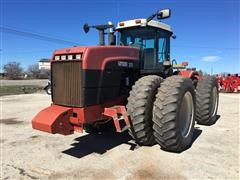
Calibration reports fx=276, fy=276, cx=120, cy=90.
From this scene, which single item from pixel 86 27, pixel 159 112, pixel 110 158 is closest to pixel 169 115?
pixel 159 112

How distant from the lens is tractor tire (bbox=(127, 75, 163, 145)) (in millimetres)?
5172

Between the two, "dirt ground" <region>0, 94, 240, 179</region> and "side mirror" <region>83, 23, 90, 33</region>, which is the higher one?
"side mirror" <region>83, 23, 90, 33</region>

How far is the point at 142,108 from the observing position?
515cm

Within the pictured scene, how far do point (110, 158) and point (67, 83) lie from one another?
64.0 inches

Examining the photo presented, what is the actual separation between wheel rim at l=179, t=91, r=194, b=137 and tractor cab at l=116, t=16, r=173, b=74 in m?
1.08

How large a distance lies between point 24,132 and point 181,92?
4463 millimetres

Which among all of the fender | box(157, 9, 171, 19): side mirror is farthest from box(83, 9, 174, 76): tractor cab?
the fender

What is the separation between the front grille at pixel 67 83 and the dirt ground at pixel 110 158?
1081 millimetres

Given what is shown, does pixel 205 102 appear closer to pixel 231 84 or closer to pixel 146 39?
pixel 146 39

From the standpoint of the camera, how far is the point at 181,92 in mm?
5332

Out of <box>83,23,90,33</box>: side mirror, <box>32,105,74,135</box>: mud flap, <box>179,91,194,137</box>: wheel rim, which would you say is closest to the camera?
<box>32,105,74,135</box>: mud flap

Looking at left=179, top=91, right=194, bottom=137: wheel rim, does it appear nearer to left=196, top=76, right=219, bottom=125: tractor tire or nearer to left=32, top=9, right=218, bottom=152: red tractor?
left=32, top=9, right=218, bottom=152: red tractor

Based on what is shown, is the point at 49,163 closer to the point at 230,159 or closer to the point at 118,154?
the point at 118,154

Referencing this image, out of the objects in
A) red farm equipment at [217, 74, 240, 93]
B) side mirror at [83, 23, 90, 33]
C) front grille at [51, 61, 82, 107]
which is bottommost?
red farm equipment at [217, 74, 240, 93]
